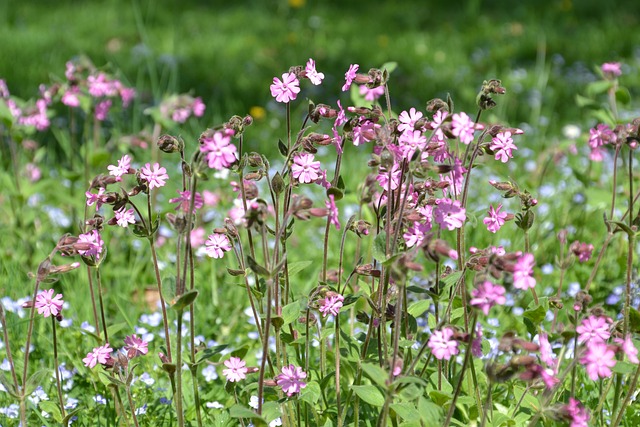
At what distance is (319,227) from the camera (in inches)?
129

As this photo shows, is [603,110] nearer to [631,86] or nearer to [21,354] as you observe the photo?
[21,354]

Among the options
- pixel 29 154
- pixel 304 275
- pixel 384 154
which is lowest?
pixel 304 275

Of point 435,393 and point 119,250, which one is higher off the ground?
point 435,393

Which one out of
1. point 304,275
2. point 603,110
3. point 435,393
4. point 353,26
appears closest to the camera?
point 435,393

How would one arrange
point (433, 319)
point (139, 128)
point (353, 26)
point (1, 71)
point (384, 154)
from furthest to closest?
point (353, 26), point (1, 71), point (139, 128), point (433, 319), point (384, 154)

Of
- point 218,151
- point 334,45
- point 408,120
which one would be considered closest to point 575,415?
point 408,120

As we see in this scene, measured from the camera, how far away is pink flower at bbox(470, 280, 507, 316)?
127 cm

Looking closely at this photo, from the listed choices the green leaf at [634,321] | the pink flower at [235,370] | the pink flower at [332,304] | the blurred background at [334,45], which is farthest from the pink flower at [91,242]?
the blurred background at [334,45]

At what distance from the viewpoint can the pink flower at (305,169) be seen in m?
1.54

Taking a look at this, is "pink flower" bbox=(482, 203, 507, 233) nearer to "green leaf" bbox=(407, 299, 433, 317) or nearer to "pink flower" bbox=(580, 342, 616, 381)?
"green leaf" bbox=(407, 299, 433, 317)

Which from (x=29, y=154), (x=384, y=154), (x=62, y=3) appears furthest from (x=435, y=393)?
(x=62, y=3)

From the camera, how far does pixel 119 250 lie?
2988mm

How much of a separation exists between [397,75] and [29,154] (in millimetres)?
2708

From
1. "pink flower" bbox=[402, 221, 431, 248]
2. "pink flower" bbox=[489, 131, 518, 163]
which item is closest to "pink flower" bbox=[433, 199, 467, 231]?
"pink flower" bbox=[402, 221, 431, 248]
